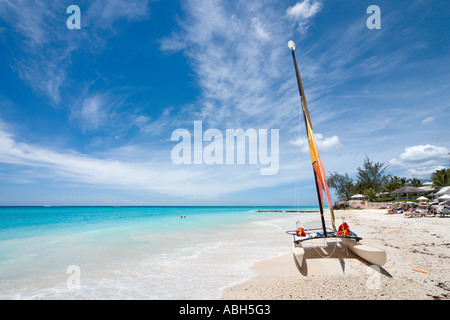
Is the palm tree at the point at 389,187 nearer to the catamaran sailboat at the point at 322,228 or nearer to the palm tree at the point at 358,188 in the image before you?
the palm tree at the point at 358,188

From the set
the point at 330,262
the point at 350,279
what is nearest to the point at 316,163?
the point at 330,262

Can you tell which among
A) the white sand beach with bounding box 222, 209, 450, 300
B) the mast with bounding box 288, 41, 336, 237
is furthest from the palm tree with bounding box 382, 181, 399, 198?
the mast with bounding box 288, 41, 336, 237

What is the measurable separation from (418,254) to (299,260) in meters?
5.31

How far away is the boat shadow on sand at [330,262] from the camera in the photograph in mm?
6910

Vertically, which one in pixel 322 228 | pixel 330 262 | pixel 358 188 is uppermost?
pixel 358 188

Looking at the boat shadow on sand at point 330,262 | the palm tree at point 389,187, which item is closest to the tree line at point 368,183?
the palm tree at point 389,187

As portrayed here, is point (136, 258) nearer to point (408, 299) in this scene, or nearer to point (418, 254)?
point (408, 299)

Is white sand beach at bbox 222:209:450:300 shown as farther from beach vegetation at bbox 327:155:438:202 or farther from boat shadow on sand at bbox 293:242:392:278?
beach vegetation at bbox 327:155:438:202

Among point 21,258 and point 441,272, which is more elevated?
point 441,272

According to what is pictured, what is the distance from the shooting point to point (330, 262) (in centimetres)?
780

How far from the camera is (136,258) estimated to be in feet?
34.4

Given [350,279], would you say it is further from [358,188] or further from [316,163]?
[358,188]
